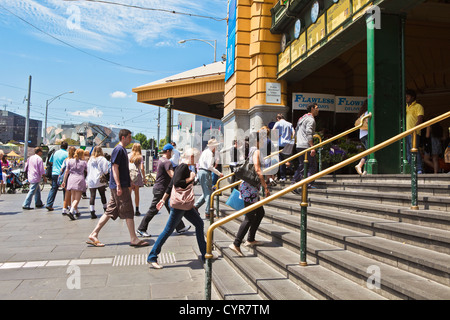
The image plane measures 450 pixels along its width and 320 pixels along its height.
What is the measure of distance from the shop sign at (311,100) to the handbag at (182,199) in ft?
29.8

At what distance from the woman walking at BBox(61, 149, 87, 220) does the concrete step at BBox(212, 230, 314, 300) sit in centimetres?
522

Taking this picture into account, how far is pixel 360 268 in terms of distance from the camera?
10.8 feet

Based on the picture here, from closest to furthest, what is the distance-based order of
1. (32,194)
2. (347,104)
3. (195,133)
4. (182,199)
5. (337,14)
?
1. (182,199)
2. (337,14)
3. (32,194)
4. (347,104)
5. (195,133)

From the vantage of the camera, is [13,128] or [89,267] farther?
[13,128]

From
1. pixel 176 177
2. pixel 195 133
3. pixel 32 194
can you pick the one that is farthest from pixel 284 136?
pixel 195 133

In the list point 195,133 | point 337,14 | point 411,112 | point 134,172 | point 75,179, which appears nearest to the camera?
point 411,112

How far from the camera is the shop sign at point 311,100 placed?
1326 centimetres

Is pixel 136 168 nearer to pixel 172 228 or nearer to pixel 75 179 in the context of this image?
pixel 75 179

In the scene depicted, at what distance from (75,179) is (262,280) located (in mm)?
6704

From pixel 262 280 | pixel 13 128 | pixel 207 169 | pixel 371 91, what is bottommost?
pixel 262 280

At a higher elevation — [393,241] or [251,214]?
[251,214]

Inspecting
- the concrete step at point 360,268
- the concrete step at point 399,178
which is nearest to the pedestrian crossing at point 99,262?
the concrete step at point 360,268

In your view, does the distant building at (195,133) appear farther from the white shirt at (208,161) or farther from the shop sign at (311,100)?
the white shirt at (208,161)
